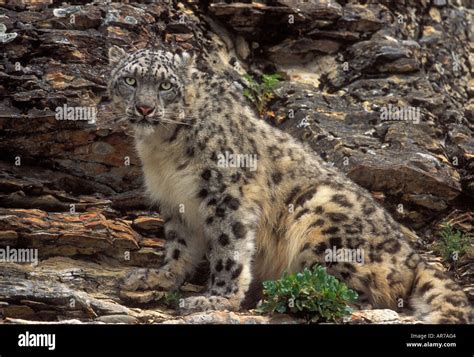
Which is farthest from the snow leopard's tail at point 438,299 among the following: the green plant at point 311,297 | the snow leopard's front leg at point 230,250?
the snow leopard's front leg at point 230,250

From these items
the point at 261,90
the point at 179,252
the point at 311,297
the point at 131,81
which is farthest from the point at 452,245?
the point at 131,81

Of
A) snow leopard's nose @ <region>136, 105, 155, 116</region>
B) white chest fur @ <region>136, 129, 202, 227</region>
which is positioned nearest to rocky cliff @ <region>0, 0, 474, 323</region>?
white chest fur @ <region>136, 129, 202, 227</region>

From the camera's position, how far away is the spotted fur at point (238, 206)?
10617mm

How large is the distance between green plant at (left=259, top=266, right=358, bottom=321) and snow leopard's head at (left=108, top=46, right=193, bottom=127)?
2.85 m

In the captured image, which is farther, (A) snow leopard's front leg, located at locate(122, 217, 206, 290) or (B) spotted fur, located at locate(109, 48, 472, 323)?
(A) snow leopard's front leg, located at locate(122, 217, 206, 290)

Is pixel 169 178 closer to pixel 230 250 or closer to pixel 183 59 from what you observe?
pixel 230 250

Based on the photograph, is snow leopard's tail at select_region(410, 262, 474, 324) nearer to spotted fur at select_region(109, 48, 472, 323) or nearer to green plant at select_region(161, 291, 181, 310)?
spotted fur at select_region(109, 48, 472, 323)

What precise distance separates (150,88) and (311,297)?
358cm

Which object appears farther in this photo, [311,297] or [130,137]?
[130,137]

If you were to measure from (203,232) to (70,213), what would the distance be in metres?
2.26

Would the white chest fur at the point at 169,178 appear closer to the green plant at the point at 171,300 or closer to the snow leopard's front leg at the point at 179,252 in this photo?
the snow leopard's front leg at the point at 179,252

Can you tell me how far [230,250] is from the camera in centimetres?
1081

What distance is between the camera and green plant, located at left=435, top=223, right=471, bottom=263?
12594 millimetres

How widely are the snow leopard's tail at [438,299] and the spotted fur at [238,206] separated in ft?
0.05
